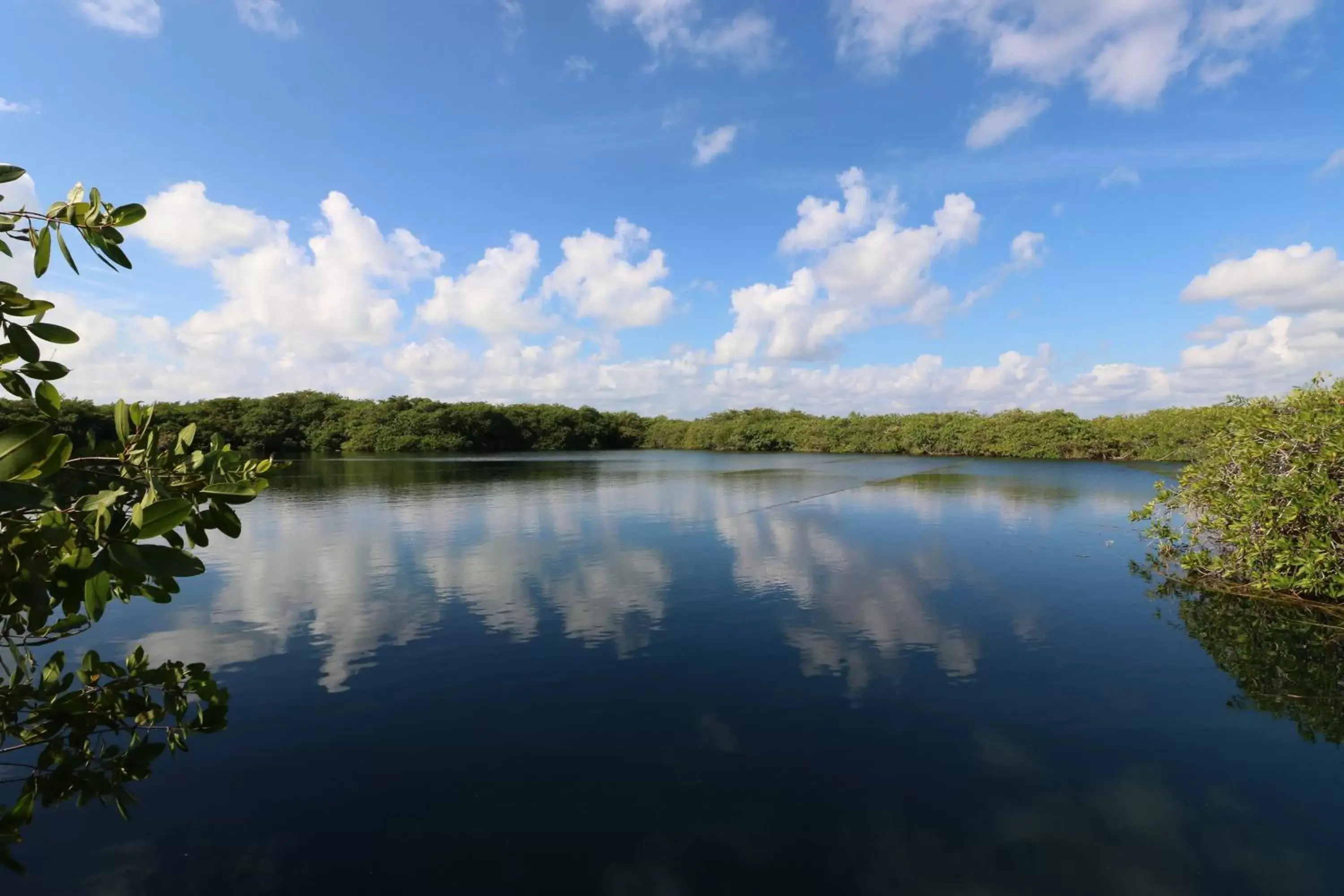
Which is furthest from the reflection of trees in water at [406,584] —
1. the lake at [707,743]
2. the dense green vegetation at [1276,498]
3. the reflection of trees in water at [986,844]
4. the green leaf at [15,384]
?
the dense green vegetation at [1276,498]

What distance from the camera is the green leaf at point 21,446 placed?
1.79 m

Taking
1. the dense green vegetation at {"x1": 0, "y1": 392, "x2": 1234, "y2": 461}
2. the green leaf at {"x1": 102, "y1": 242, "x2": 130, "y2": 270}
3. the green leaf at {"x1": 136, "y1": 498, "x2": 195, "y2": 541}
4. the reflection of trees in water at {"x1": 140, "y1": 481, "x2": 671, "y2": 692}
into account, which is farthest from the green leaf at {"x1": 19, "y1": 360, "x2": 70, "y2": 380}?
the dense green vegetation at {"x1": 0, "y1": 392, "x2": 1234, "y2": 461}

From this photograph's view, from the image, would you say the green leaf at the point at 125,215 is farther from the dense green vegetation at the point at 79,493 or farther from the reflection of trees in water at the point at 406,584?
the reflection of trees in water at the point at 406,584

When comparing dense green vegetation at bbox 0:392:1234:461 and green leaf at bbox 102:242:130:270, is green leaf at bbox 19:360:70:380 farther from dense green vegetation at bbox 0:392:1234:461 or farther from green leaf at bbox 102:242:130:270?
dense green vegetation at bbox 0:392:1234:461

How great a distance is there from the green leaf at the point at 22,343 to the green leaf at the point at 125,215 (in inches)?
14.4

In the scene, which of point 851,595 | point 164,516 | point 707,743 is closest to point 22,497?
point 164,516

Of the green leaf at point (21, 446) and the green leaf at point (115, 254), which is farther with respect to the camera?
the green leaf at point (115, 254)

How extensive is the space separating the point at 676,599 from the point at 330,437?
76.8 m

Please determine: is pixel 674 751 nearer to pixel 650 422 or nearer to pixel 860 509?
pixel 860 509

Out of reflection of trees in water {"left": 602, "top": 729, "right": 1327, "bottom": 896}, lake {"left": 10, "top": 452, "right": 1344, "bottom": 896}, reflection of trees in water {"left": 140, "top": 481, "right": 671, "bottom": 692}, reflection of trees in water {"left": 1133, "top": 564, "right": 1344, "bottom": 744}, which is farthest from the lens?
reflection of trees in water {"left": 140, "top": 481, "right": 671, "bottom": 692}

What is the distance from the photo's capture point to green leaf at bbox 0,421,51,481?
5.89ft

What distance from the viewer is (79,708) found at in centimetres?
338

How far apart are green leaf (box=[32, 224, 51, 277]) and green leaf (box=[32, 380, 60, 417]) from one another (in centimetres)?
36

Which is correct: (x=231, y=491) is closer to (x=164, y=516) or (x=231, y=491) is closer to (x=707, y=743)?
(x=164, y=516)
